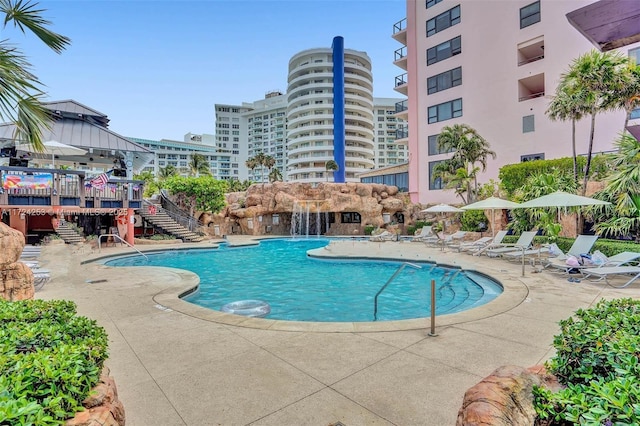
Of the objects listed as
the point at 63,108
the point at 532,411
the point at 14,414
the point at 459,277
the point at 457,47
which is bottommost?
the point at 459,277

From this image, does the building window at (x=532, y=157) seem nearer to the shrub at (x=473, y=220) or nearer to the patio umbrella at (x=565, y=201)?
the shrub at (x=473, y=220)

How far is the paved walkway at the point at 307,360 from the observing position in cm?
316

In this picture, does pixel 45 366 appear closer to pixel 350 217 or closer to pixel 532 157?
pixel 532 157

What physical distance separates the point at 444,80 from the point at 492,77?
13.5 ft

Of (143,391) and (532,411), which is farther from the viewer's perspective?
(143,391)

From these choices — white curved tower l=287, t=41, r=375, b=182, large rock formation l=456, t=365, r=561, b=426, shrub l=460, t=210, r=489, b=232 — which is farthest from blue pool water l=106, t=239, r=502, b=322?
white curved tower l=287, t=41, r=375, b=182

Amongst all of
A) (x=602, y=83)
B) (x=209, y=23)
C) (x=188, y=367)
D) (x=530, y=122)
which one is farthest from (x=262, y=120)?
(x=188, y=367)

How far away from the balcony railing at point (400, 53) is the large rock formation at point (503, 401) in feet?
112

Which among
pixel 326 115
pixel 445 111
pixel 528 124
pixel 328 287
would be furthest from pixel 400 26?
pixel 326 115

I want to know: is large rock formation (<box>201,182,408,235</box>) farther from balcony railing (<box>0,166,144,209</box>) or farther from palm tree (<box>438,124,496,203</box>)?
balcony railing (<box>0,166,144,209</box>)

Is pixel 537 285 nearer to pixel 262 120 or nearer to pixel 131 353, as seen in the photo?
pixel 131 353

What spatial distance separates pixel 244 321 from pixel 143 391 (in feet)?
7.67

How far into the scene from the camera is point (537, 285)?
28.3ft

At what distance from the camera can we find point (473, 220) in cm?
2097
